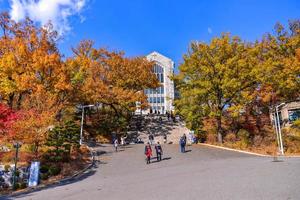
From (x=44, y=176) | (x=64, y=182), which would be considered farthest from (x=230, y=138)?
(x=44, y=176)

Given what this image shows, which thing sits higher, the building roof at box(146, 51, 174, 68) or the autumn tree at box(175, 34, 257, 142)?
the building roof at box(146, 51, 174, 68)

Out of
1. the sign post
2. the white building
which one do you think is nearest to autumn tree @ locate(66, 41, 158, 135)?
the sign post

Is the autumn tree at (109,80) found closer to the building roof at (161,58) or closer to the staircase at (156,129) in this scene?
the staircase at (156,129)

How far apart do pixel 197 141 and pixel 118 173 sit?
652 inches

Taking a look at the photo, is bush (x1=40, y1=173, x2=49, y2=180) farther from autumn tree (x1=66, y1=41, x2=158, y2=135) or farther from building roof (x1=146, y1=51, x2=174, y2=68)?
building roof (x1=146, y1=51, x2=174, y2=68)

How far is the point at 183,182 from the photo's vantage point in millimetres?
13953

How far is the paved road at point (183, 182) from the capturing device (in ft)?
36.7

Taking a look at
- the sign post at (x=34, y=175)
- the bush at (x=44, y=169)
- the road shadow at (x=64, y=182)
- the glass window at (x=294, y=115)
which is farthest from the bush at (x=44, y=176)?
the glass window at (x=294, y=115)

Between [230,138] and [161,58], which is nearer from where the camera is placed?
[230,138]

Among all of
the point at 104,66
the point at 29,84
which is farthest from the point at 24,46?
the point at 104,66

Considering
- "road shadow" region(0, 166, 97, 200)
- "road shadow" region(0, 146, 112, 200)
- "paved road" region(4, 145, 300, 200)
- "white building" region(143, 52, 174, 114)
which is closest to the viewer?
"paved road" region(4, 145, 300, 200)

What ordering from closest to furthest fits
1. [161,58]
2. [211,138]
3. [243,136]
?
[243,136], [211,138], [161,58]

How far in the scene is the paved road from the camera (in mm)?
11180

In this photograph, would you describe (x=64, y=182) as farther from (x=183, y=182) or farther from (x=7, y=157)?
(x=183, y=182)
